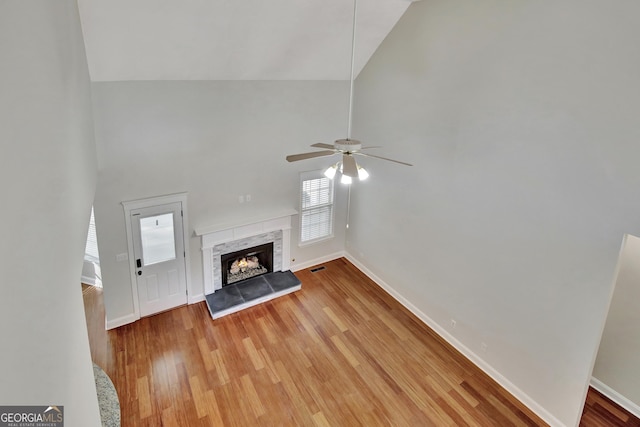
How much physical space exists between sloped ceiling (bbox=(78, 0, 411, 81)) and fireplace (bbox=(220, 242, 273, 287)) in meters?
2.99

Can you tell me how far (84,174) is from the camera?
349cm

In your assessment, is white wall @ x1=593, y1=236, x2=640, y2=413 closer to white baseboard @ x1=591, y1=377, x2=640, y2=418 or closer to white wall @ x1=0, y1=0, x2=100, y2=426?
white baseboard @ x1=591, y1=377, x2=640, y2=418

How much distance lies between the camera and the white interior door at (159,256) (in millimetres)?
5699

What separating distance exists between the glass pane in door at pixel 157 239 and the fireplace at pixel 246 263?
0.93 meters

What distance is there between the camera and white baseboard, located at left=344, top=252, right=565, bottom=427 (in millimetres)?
4634

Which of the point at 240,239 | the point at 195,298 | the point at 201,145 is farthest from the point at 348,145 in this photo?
the point at 195,298

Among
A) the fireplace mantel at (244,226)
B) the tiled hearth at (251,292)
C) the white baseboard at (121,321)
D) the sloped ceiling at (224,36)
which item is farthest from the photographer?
the tiled hearth at (251,292)

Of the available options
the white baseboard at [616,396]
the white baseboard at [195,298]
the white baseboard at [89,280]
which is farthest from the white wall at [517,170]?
the white baseboard at [89,280]

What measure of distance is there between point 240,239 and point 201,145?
1780mm

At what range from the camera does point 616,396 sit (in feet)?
15.7

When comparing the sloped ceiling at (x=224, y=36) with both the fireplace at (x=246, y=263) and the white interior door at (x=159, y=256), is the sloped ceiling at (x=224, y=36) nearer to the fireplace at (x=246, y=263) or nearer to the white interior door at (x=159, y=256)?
the white interior door at (x=159, y=256)

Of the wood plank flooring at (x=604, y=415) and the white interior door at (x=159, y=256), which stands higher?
the white interior door at (x=159, y=256)

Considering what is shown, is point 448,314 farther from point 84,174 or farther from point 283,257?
point 84,174

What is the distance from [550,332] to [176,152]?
5.50 metres
